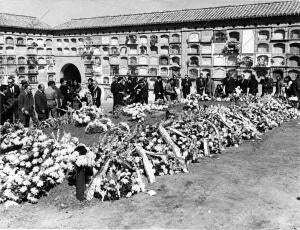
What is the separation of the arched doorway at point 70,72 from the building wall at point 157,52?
1.01 feet

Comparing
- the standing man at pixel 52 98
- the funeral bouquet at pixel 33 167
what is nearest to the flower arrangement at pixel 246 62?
the standing man at pixel 52 98

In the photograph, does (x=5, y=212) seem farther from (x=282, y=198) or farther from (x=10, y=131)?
(x=282, y=198)

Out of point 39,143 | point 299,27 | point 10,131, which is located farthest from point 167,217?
point 299,27

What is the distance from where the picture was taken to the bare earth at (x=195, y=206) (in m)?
5.17

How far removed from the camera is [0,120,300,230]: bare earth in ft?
17.0

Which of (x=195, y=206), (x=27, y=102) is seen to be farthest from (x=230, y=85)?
(x=195, y=206)

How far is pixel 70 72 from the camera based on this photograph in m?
33.0

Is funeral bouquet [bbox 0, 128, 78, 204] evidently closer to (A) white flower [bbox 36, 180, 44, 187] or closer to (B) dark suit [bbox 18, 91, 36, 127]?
(A) white flower [bbox 36, 180, 44, 187]

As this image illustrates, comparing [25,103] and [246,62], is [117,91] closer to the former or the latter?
[25,103]

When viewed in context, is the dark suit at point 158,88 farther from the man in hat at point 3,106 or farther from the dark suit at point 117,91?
the man in hat at point 3,106

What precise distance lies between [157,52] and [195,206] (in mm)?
22052

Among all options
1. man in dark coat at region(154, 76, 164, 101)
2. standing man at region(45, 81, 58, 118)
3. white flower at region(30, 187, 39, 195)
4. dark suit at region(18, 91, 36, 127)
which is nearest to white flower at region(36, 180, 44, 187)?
white flower at region(30, 187, 39, 195)

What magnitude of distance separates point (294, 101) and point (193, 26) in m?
10.9

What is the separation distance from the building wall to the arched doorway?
308 millimetres
